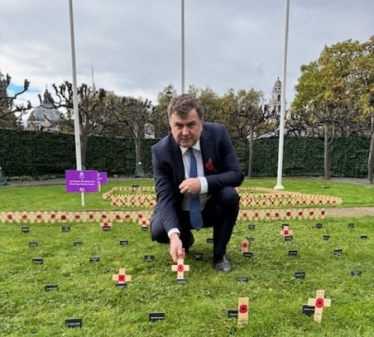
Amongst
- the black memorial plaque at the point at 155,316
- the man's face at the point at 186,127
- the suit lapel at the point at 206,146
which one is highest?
the man's face at the point at 186,127

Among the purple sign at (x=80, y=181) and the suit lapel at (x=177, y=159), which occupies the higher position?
the suit lapel at (x=177, y=159)

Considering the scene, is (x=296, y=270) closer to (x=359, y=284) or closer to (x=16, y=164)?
(x=359, y=284)

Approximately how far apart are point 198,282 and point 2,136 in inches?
630

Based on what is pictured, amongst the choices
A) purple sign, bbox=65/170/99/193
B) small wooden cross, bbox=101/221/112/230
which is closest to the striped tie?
small wooden cross, bbox=101/221/112/230

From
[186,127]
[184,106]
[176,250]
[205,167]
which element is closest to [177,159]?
[205,167]

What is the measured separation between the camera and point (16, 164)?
1688 centimetres

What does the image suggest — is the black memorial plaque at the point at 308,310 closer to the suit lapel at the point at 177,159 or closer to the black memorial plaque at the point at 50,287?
the suit lapel at the point at 177,159

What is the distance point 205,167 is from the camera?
3.22 meters

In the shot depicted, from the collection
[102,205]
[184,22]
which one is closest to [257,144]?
[184,22]

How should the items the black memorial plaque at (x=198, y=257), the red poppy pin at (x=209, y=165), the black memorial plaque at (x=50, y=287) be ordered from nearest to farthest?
1. the black memorial plaque at (x=50, y=287)
2. the red poppy pin at (x=209, y=165)
3. the black memorial plaque at (x=198, y=257)

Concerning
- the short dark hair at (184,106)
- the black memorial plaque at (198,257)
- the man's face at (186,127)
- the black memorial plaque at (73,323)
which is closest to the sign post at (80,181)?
the black memorial plaque at (198,257)

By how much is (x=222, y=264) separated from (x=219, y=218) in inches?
16.3

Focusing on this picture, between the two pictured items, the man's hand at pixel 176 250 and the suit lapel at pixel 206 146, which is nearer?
the man's hand at pixel 176 250

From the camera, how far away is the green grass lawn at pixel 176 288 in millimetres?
2199
